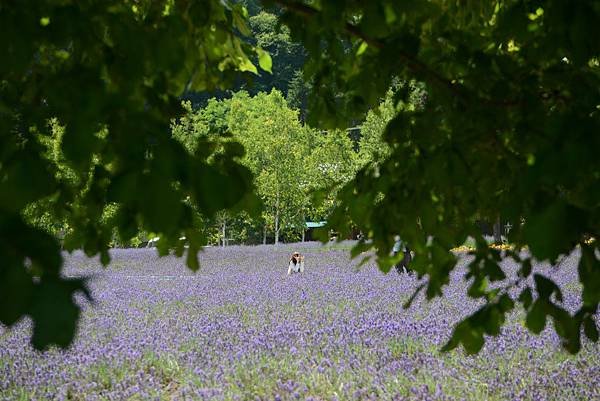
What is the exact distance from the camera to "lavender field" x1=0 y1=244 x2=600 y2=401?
5.29 metres

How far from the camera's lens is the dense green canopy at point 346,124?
1.12 meters

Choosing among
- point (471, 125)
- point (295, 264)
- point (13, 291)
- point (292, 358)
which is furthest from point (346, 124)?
point (295, 264)

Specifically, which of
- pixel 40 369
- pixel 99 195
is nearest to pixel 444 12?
pixel 99 195

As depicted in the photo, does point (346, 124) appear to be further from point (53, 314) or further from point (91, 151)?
point (53, 314)

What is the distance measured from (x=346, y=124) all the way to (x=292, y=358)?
152 inches

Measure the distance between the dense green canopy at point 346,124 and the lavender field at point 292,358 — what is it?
1.18 meters

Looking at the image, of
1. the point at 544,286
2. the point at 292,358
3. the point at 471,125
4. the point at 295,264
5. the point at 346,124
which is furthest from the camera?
the point at 295,264

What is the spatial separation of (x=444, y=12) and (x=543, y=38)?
0.59 m

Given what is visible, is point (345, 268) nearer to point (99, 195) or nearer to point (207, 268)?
point (207, 268)

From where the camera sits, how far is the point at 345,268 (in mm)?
17406

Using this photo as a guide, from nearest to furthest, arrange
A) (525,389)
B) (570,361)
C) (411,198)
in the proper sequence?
(411,198) < (525,389) < (570,361)

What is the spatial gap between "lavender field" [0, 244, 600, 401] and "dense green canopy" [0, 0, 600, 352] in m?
1.18

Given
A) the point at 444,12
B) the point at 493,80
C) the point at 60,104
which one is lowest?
the point at 60,104

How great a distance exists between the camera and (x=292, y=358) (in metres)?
6.32
